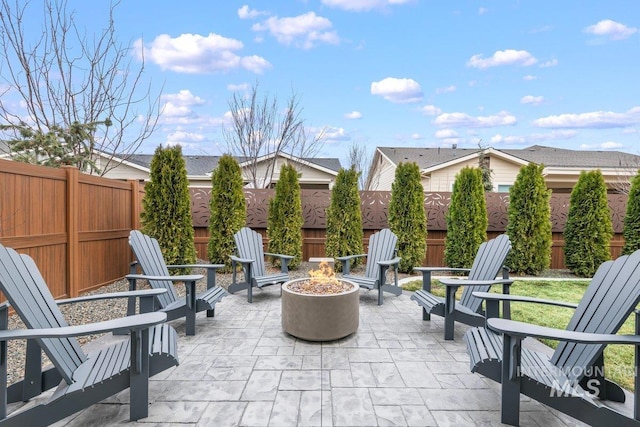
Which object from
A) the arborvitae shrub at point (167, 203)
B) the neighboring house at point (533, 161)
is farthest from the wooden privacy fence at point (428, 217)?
the neighboring house at point (533, 161)

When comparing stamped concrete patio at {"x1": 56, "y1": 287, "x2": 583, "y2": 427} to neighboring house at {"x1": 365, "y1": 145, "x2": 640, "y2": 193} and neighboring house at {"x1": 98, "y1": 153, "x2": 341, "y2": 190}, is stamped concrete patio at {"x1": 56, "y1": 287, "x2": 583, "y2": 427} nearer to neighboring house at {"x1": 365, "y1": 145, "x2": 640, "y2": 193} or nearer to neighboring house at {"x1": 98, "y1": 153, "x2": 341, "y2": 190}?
neighboring house at {"x1": 365, "y1": 145, "x2": 640, "y2": 193}

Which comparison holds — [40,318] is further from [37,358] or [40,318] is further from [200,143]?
[200,143]

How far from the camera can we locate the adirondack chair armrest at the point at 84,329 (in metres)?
1.57

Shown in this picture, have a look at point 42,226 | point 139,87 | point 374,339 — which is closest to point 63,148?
point 139,87

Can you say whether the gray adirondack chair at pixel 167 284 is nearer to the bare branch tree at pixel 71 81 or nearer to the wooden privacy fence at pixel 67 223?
the wooden privacy fence at pixel 67 223

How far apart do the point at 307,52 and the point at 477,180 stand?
28.6ft

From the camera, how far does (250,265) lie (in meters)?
4.43

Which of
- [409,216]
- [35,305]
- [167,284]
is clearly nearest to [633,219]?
[409,216]

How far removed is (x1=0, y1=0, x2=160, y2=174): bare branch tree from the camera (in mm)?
5855

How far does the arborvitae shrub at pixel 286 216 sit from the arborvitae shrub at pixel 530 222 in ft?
14.4

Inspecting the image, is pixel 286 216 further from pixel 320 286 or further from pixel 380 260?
pixel 320 286

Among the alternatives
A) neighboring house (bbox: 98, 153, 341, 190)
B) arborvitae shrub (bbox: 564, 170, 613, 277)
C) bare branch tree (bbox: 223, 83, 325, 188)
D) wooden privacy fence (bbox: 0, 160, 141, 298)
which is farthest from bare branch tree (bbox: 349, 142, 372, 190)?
wooden privacy fence (bbox: 0, 160, 141, 298)

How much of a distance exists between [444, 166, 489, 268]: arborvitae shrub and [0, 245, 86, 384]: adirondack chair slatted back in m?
6.29

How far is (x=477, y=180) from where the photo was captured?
6574 mm
